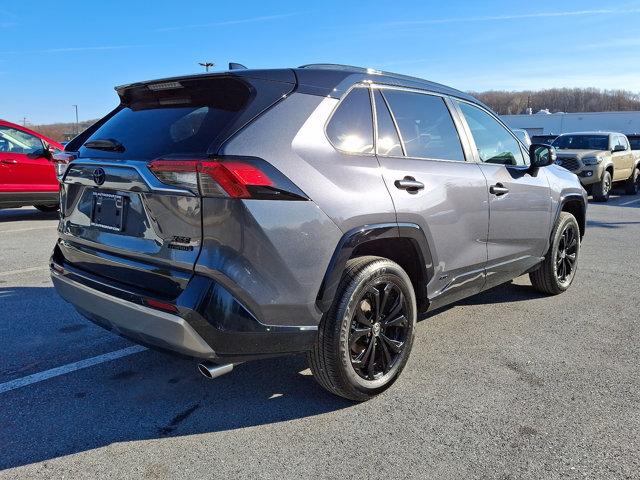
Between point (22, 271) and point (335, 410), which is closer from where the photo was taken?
point (335, 410)

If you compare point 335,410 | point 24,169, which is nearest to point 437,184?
point 335,410

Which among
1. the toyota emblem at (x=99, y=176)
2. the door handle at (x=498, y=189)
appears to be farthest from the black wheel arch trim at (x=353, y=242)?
the toyota emblem at (x=99, y=176)

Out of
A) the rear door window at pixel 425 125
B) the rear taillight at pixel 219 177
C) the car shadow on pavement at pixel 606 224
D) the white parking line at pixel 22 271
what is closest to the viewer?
the rear taillight at pixel 219 177

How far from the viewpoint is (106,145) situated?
2.96 metres

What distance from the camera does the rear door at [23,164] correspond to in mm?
9117

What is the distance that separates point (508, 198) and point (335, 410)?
86.2 inches

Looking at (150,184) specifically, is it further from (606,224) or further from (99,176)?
(606,224)

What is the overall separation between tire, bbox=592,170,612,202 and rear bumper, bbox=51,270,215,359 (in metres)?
14.9

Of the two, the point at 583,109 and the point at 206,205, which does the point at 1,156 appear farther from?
the point at 583,109

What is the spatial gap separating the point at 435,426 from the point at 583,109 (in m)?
116

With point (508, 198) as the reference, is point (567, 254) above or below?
below

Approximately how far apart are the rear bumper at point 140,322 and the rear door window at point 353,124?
1.23 meters

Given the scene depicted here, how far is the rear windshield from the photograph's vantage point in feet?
8.59

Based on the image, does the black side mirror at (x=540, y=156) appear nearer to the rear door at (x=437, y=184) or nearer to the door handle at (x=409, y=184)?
the rear door at (x=437, y=184)
